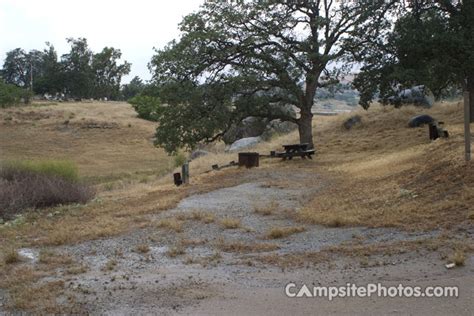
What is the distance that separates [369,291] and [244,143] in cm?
2919

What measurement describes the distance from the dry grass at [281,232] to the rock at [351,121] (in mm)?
25538

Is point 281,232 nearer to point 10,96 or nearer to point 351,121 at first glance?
point 351,121

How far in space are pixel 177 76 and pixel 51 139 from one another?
37.8 m

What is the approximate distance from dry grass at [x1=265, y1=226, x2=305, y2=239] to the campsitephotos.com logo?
2.62 metres

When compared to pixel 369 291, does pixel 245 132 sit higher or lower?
higher

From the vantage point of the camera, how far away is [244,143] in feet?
113

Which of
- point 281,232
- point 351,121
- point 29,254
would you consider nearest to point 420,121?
point 351,121

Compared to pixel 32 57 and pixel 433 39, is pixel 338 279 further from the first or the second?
pixel 32 57

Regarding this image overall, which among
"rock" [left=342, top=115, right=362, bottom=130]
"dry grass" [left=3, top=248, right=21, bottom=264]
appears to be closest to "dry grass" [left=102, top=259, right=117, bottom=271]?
"dry grass" [left=3, top=248, right=21, bottom=264]

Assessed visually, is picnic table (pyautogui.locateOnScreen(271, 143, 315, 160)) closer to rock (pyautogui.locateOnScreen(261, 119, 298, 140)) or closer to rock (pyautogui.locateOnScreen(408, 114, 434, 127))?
rock (pyautogui.locateOnScreen(408, 114, 434, 127))

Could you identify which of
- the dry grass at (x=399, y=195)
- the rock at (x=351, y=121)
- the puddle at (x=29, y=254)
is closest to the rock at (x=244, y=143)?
the rock at (x=351, y=121)

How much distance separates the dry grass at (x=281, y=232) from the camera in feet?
27.6

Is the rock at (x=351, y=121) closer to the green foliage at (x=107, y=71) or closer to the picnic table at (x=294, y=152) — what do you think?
the picnic table at (x=294, y=152)

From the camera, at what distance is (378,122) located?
32.8 metres
